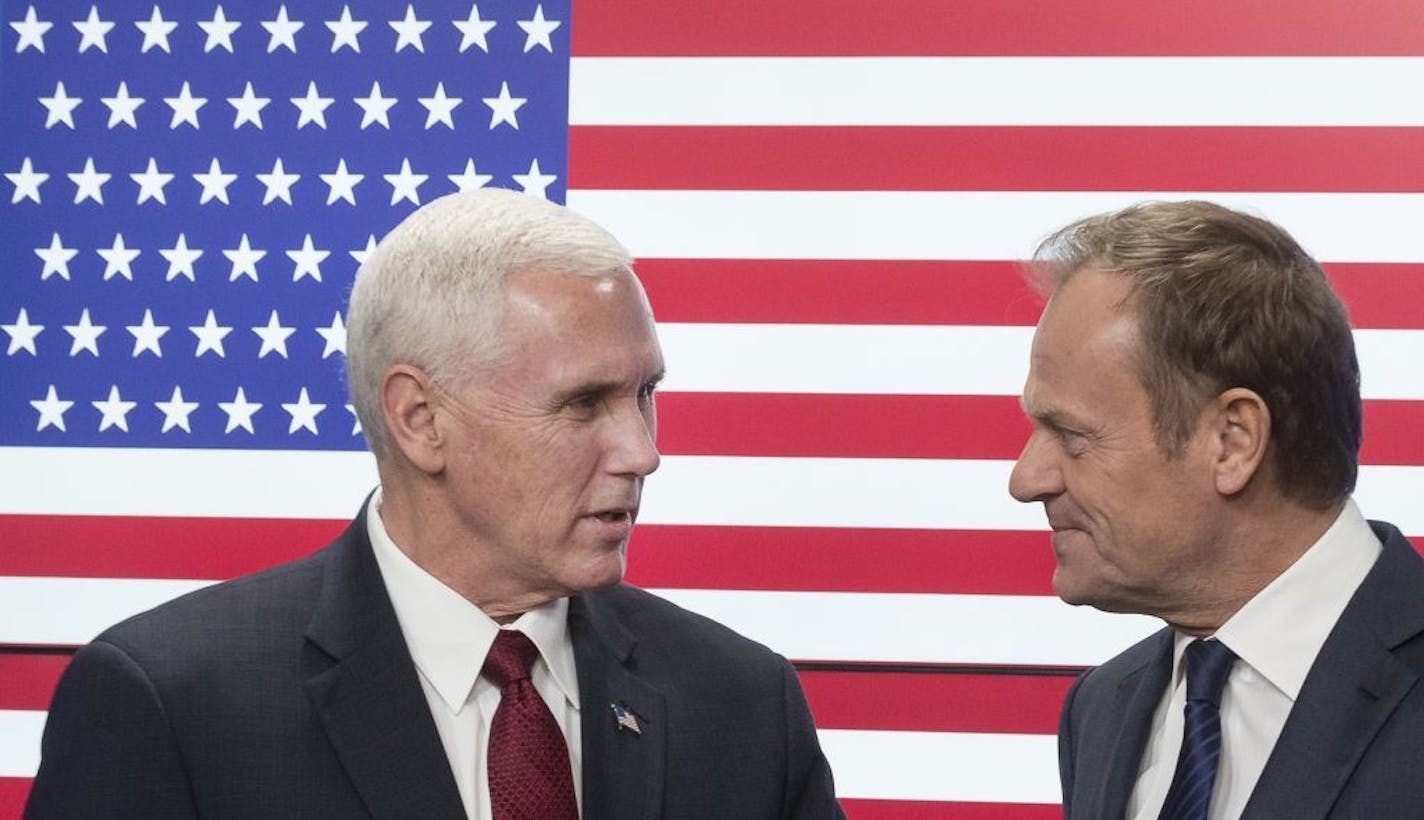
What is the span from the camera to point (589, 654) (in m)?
1.86

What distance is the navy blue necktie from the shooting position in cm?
182

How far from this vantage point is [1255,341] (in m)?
1.85

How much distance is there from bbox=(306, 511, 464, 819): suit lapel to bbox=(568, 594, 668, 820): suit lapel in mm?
151

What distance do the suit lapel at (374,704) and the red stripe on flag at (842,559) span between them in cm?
144

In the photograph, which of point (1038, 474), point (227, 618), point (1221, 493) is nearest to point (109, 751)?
point (227, 618)

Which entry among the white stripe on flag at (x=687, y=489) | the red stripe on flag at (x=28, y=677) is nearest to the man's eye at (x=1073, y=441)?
the white stripe on flag at (x=687, y=489)

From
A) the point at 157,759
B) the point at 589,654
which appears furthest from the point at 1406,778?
the point at 157,759

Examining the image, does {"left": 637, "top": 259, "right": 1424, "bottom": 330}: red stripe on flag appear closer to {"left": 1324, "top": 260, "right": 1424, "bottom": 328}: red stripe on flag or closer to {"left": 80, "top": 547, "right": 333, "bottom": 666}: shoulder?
{"left": 1324, "top": 260, "right": 1424, "bottom": 328}: red stripe on flag

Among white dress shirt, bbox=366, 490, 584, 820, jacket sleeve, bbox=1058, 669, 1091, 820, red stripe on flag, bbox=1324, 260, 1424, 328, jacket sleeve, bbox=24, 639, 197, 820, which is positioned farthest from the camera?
red stripe on flag, bbox=1324, 260, 1424, 328

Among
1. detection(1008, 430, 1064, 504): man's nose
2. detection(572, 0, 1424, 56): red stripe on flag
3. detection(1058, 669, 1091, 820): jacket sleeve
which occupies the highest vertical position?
detection(572, 0, 1424, 56): red stripe on flag

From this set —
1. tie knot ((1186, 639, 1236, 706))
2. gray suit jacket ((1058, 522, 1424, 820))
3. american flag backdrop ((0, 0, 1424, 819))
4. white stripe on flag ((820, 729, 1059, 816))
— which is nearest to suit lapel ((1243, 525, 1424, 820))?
gray suit jacket ((1058, 522, 1424, 820))

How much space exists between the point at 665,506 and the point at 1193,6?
1.35 m

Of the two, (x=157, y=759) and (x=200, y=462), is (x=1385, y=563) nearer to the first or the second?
(x=157, y=759)

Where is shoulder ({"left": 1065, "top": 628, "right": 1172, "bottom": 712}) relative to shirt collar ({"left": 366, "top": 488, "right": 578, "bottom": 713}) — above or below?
below
